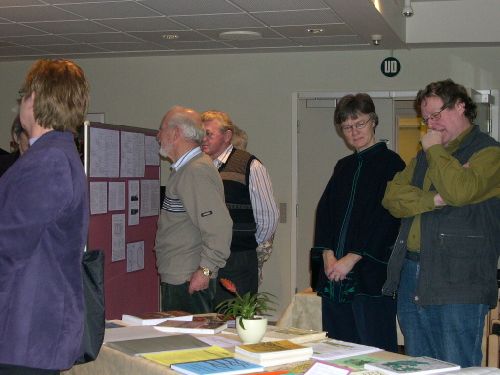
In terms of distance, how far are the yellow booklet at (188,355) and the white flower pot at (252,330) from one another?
8cm

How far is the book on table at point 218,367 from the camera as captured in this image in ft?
6.84

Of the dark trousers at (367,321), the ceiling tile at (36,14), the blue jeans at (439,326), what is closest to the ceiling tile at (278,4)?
the ceiling tile at (36,14)

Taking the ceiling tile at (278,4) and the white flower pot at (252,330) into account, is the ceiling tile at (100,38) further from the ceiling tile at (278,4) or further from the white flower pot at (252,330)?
the white flower pot at (252,330)

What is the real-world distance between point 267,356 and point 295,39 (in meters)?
4.56

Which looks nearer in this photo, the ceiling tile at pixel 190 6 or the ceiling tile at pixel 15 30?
the ceiling tile at pixel 190 6

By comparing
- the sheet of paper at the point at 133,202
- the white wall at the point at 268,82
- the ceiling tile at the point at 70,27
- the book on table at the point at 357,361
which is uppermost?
the ceiling tile at the point at 70,27

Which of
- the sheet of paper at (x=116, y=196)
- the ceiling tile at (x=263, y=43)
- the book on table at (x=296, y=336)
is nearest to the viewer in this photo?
the book on table at (x=296, y=336)

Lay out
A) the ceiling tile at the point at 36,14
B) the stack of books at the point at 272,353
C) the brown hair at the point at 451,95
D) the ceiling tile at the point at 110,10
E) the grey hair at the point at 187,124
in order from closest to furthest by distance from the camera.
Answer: the stack of books at the point at 272,353, the brown hair at the point at 451,95, the grey hair at the point at 187,124, the ceiling tile at the point at 110,10, the ceiling tile at the point at 36,14

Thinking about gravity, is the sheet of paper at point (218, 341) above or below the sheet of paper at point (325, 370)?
below

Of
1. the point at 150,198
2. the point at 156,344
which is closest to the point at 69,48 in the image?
the point at 150,198

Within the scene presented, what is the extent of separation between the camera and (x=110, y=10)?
204 inches

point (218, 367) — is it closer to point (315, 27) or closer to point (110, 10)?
point (110, 10)

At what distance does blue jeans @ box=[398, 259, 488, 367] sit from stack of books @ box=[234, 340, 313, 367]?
2.26ft

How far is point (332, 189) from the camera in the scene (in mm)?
3361
